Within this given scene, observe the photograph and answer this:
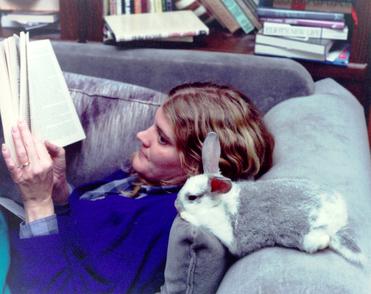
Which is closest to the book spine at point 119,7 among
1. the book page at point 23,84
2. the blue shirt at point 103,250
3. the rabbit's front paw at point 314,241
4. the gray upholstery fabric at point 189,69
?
the gray upholstery fabric at point 189,69

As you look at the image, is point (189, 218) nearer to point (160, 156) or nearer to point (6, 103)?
point (160, 156)

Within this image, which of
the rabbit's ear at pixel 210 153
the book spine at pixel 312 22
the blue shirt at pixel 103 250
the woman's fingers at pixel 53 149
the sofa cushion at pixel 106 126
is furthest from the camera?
the book spine at pixel 312 22

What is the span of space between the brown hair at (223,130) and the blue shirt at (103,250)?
0.36 feet

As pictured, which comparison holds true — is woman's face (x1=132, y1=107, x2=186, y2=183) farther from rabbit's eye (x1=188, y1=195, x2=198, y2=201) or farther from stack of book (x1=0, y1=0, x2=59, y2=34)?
stack of book (x1=0, y1=0, x2=59, y2=34)

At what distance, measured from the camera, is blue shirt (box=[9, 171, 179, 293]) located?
0.92 metres

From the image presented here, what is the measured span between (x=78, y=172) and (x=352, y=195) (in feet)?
2.36

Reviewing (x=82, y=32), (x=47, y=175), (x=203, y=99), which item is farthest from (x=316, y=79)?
(x=47, y=175)

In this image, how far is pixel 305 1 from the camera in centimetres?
150

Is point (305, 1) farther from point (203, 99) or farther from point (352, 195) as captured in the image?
point (352, 195)

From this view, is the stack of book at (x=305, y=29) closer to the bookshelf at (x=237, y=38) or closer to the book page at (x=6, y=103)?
the bookshelf at (x=237, y=38)

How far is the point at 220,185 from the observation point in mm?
775

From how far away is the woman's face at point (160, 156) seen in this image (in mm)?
1049

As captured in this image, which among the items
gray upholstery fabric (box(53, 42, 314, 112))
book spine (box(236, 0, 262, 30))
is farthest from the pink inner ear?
book spine (box(236, 0, 262, 30))

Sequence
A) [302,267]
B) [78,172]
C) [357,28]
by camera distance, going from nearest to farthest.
→ [302,267] → [78,172] → [357,28]
